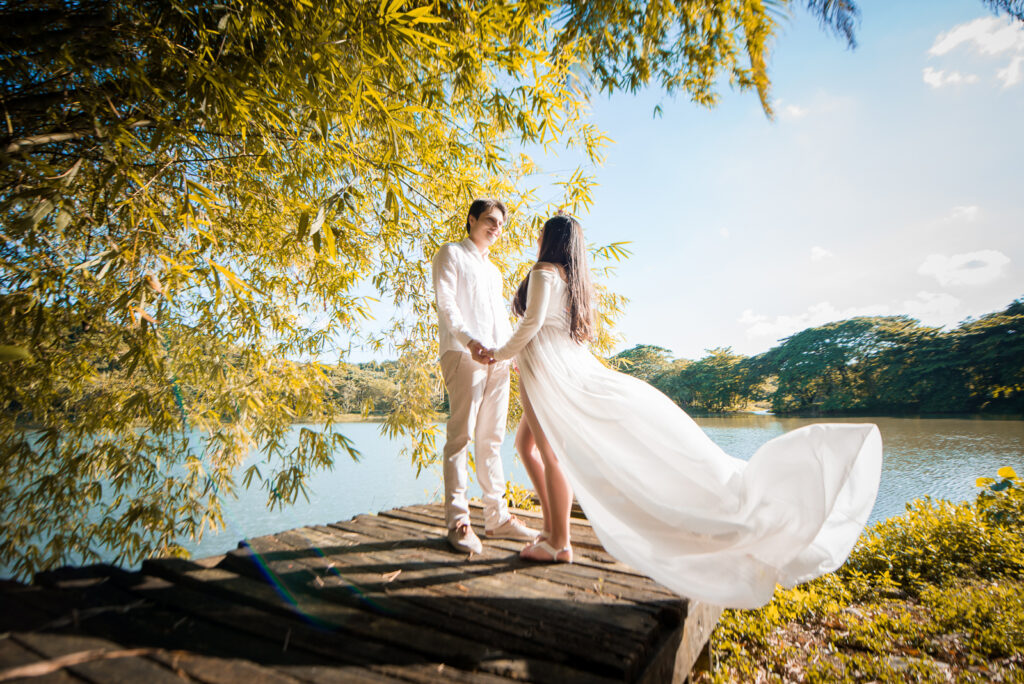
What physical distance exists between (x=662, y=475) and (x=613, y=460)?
163mm

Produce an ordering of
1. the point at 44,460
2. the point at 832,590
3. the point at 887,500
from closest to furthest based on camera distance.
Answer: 1. the point at 44,460
2. the point at 832,590
3. the point at 887,500

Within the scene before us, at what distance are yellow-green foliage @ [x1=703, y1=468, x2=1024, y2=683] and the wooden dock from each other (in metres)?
1.26

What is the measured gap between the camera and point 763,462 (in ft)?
4.26

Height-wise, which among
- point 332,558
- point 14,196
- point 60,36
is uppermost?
point 60,36

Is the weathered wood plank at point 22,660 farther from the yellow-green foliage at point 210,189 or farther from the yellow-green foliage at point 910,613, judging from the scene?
the yellow-green foliage at point 910,613

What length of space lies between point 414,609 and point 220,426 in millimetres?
1712

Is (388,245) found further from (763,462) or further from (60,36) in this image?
(763,462)

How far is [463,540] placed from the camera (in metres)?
1.79

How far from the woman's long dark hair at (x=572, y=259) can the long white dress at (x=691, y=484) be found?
6 centimetres

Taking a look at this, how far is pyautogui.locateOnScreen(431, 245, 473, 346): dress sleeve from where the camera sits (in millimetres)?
1850

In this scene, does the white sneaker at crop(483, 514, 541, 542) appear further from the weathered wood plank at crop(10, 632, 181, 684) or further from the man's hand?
the weathered wood plank at crop(10, 632, 181, 684)

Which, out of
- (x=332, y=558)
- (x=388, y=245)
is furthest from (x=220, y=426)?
(x=388, y=245)

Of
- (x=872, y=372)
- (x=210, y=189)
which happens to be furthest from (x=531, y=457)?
(x=872, y=372)

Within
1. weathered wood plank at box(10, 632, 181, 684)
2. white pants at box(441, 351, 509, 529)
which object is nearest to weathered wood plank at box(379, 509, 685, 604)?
white pants at box(441, 351, 509, 529)
